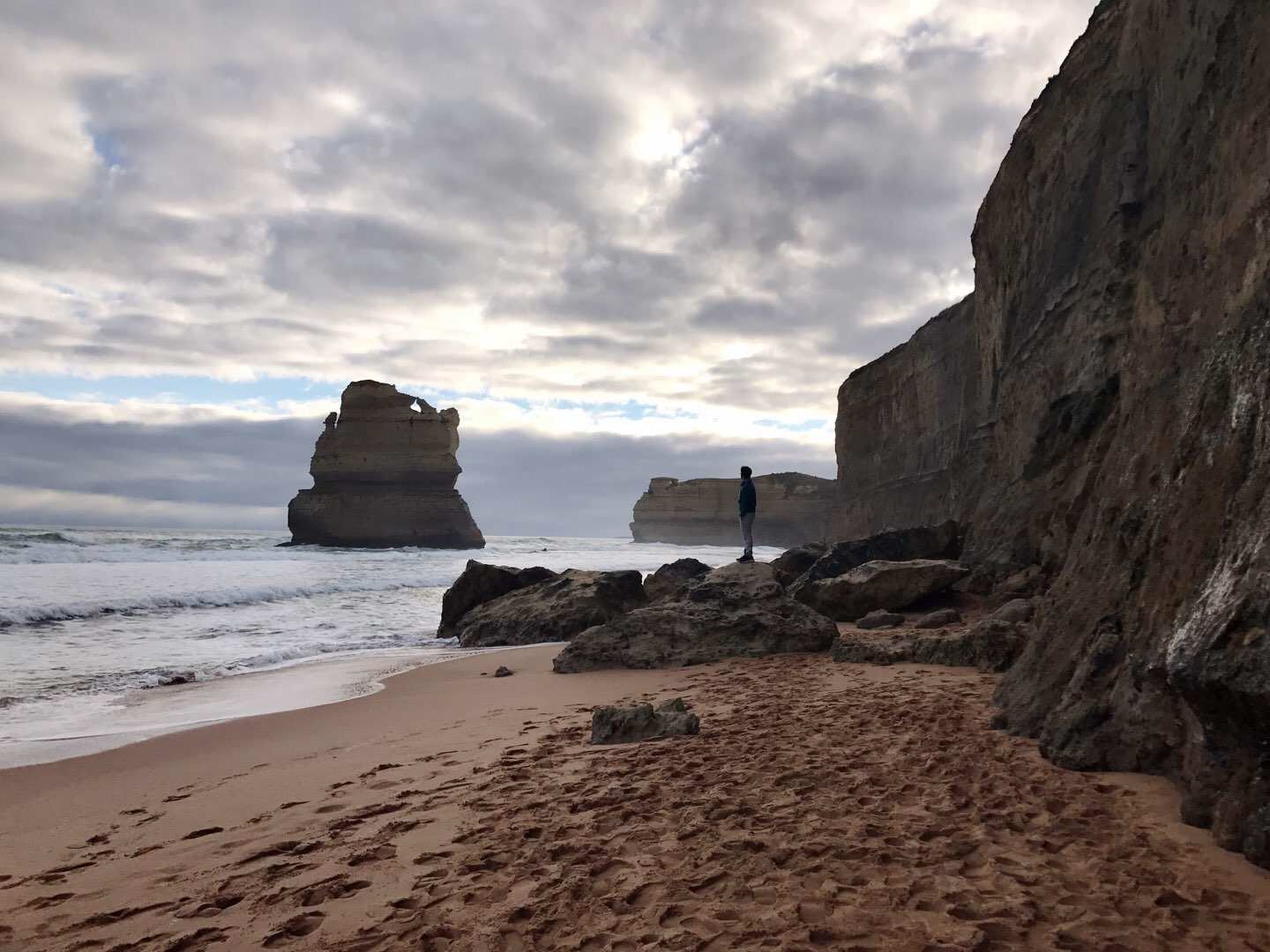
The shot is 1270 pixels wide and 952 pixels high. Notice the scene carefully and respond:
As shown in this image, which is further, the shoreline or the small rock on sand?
the small rock on sand

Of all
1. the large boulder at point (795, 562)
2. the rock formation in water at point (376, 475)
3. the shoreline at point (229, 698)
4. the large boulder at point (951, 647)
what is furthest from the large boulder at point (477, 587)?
the rock formation in water at point (376, 475)

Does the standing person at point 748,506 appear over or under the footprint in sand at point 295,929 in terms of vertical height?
over

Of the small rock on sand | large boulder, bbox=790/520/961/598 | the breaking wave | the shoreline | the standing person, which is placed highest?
the standing person

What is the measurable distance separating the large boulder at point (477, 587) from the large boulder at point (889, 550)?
174 inches

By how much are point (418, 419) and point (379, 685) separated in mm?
43473

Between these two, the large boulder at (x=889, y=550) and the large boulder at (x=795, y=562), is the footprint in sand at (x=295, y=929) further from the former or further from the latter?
the large boulder at (x=795, y=562)

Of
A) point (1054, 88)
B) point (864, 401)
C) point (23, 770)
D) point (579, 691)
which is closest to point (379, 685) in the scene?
A: point (579, 691)

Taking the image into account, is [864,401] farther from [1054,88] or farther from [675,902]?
[675,902]

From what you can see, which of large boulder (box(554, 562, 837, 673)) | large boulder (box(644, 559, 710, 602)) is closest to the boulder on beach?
large boulder (box(554, 562, 837, 673))

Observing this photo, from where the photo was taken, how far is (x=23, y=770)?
4.43 metres

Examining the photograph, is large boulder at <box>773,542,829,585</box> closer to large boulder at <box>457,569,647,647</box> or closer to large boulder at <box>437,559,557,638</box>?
large boulder at <box>457,569,647,647</box>

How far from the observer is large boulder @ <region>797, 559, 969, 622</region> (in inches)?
384

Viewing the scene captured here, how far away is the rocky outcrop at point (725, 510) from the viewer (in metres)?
60.5

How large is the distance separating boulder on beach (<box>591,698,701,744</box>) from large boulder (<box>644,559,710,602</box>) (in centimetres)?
817
